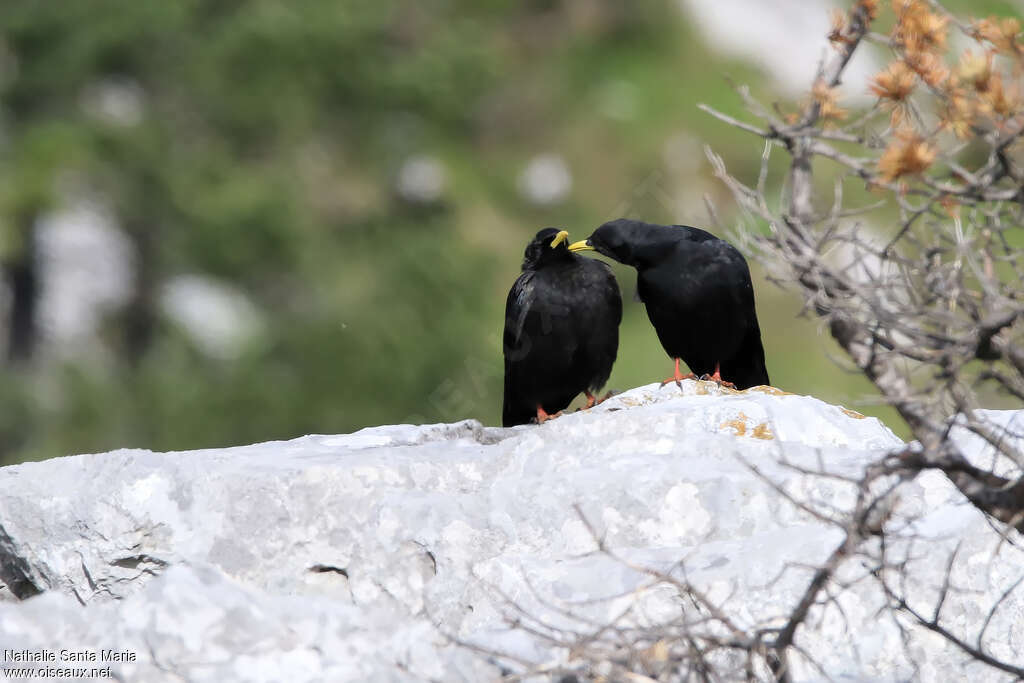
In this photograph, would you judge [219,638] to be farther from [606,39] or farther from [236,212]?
[606,39]

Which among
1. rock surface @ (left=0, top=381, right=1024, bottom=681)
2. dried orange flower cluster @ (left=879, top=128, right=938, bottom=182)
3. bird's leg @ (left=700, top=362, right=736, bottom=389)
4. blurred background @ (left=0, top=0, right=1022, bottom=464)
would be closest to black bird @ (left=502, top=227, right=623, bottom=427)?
bird's leg @ (left=700, top=362, right=736, bottom=389)

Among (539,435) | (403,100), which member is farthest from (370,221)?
(539,435)

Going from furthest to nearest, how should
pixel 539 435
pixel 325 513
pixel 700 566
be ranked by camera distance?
pixel 539 435, pixel 325 513, pixel 700 566

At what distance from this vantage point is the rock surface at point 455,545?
11.5ft

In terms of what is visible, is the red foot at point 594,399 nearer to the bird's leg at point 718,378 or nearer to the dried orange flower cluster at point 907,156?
the bird's leg at point 718,378

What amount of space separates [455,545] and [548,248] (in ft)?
8.42

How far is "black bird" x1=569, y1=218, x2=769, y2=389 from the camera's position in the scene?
6.20m

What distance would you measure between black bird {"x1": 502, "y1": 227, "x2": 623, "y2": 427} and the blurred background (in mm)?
5881

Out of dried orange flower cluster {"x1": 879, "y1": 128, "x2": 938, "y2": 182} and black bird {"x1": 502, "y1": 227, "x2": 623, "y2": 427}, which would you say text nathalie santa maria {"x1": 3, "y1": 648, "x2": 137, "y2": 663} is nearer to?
dried orange flower cluster {"x1": 879, "y1": 128, "x2": 938, "y2": 182}

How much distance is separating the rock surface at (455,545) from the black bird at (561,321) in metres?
1.22

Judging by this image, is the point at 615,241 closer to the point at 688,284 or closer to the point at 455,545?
the point at 688,284

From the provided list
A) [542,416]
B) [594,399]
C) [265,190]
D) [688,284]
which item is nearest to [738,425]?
[688,284]

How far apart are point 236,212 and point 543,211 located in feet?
14.3

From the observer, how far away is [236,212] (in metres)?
14.6
